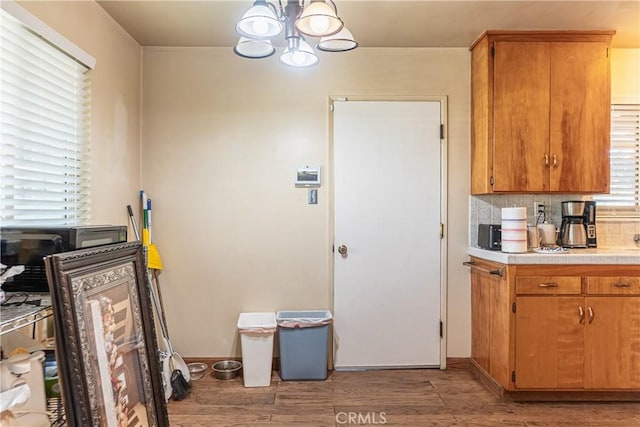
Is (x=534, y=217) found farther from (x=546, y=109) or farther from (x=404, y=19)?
(x=404, y=19)

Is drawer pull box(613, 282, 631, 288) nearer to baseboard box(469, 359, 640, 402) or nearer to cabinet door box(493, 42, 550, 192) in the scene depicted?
baseboard box(469, 359, 640, 402)

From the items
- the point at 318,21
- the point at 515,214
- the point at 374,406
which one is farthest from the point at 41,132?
the point at 515,214

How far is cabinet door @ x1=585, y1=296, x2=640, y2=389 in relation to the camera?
105 inches

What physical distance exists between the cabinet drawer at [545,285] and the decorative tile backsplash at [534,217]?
0.63 m

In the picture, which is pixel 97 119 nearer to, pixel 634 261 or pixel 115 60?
pixel 115 60

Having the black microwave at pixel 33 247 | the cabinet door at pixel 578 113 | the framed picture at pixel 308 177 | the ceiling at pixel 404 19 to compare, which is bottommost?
the black microwave at pixel 33 247

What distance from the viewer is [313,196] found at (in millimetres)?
3281

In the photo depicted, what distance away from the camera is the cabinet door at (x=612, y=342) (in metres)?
2.68

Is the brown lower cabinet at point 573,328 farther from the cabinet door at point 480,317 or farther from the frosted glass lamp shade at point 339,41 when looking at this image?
the frosted glass lamp shade at point 339,41

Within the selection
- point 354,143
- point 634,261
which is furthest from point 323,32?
point 634,261

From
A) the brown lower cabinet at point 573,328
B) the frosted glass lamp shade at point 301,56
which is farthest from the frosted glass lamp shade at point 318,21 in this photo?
the brown lower cabinet at point 573,328

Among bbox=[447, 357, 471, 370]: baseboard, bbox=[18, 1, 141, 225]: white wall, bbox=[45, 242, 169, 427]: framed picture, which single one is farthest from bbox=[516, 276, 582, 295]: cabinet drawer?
bbox=[18, 1, 141, 225]: white wall

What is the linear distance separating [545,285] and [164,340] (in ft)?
8.68

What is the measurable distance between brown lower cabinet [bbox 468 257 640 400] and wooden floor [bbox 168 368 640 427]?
0.17 meters
